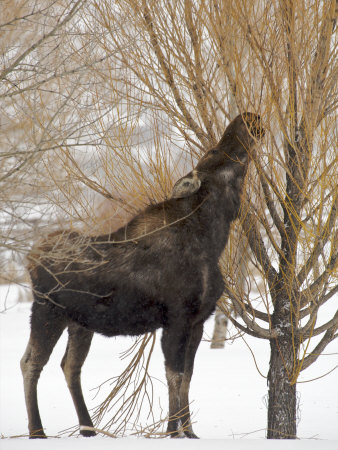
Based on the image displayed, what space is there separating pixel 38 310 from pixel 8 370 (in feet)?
26.3

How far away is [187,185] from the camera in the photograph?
4152 millimetres

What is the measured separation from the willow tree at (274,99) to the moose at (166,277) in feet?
1.04

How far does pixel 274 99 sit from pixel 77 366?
2609mm

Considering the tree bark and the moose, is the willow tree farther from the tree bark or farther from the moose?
the moose

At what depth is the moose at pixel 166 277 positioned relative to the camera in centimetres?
406

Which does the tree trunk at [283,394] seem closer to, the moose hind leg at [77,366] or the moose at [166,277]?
the moose at [166,277]

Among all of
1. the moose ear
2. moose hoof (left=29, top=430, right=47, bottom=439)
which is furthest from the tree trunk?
moose hoof (left=29, top=430, right=47, bottom=439)

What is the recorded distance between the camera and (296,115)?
462cm

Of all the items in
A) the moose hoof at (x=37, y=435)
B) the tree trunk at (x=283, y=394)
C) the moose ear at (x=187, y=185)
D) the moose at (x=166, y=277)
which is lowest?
the moose hoof at (x=37, y=435)

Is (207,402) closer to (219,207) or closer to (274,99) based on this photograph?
(219,207)

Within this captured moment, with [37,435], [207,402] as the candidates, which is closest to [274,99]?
[37,435]

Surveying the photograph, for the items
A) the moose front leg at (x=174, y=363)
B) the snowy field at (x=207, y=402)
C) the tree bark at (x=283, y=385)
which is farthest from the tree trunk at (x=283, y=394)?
the moose front leg at (x=174, y=363)

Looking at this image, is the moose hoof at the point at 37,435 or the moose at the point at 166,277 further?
the moose hoof at the point at 37,435

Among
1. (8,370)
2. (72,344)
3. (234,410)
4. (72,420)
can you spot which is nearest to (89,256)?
(72,344)
